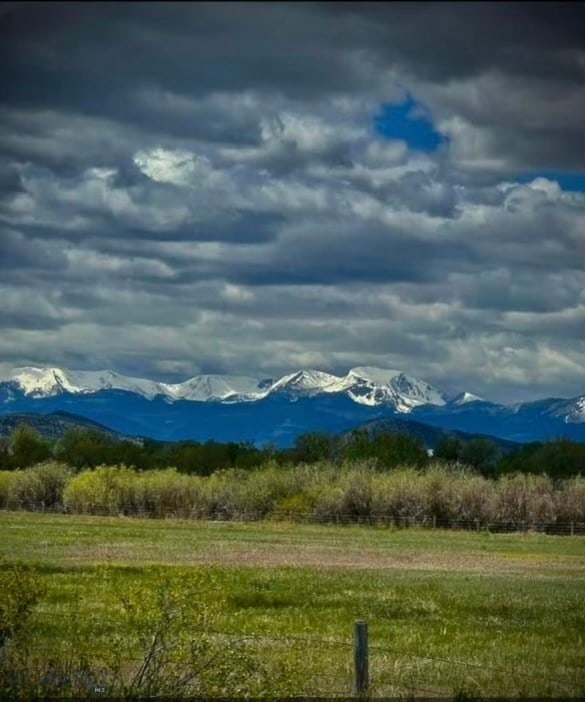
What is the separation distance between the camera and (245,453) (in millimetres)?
159750

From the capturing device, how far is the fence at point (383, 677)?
17438 mm

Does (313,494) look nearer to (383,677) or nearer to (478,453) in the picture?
(383,677)

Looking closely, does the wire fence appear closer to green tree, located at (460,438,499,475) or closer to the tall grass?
the tall grass

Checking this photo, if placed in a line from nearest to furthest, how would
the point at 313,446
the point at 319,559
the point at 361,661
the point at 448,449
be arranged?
the point at 361,661, the point at 319,559, the point at 313,446, the point at 448,449

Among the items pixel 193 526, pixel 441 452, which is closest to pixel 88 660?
pixel 193 526

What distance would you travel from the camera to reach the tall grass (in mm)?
90562

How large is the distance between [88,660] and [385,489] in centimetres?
7354

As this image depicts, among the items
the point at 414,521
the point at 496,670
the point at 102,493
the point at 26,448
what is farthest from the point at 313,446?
the point at 496,670

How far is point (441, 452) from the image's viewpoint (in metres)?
186

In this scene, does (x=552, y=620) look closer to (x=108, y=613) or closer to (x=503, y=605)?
(x=503, y=605)

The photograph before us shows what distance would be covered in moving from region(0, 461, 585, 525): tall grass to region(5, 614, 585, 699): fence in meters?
67.5

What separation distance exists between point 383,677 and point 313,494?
7494cm

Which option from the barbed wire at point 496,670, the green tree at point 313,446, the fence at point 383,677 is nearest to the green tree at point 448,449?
the green tree at point 313,446

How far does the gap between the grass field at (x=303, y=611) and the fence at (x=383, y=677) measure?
0.19 feet
